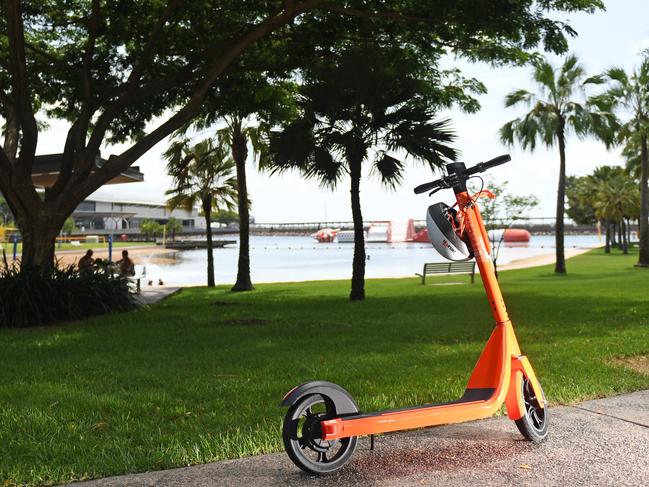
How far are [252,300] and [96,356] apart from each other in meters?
9.31

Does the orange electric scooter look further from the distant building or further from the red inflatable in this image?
the distant building

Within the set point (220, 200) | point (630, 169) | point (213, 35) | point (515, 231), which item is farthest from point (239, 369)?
point (515, 231)

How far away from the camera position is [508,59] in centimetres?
1636

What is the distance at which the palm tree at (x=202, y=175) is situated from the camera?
88.7 ft

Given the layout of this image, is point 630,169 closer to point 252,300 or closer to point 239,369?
point 252,300

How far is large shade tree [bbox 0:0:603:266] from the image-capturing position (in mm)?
13094

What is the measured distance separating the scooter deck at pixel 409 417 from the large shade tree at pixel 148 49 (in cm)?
956

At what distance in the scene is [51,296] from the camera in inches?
493

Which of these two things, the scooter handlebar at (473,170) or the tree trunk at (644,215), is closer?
the scooter handlebar at (473,170)

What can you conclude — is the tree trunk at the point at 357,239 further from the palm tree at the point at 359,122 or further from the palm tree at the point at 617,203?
the palm tree at the point at 617,203

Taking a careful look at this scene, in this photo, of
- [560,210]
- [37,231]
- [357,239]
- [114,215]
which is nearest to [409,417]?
[37,231]

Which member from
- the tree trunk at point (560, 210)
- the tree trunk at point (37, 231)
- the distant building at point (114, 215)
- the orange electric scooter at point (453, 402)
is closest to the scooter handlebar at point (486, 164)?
the orange electric scooter at point (453, 402)

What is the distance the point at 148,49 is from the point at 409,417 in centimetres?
1226

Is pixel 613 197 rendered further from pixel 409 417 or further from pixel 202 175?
pixel 409 417
